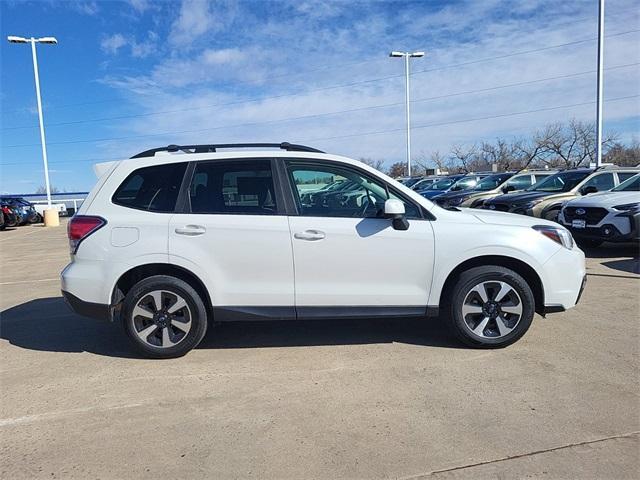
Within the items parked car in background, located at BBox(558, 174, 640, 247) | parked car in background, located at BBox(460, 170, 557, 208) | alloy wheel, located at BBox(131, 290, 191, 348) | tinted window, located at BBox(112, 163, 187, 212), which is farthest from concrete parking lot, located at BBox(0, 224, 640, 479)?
parked car in background, located at BBox(460, 170, 557, 208)

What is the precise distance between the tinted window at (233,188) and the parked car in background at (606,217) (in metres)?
6.93

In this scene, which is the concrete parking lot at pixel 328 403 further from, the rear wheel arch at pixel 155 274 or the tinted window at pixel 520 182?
the tinted window at pixel 520 182

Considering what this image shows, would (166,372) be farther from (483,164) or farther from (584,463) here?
(483,164)

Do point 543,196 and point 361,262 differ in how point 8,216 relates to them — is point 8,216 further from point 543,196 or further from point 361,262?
point 361,262

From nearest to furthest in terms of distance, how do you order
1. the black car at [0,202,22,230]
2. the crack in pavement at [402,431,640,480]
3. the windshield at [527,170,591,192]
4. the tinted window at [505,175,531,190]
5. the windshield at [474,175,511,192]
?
the crack in pavement at [402,431,640,480] < the windshield at [527,170,591,192] < the tinted window at [505,175,531,190] < the windshield at [474,175,511,192] < the black car at [0,202,22,230]

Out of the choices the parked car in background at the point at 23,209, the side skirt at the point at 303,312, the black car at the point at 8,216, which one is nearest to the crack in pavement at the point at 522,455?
the side skirt at the point at 303,312

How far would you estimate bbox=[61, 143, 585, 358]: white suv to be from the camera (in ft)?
14.0

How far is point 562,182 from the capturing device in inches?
499

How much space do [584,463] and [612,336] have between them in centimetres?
238

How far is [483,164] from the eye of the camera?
62.2 m

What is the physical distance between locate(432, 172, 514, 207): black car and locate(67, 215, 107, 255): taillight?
12.5m

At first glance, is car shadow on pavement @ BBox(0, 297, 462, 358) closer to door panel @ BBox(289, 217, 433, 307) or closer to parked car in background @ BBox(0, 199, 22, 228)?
door panel @ BBox(289, 217, 433, 307)

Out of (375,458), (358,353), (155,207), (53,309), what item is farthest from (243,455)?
(53,309)

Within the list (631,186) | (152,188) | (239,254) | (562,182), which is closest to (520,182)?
(562,182)
